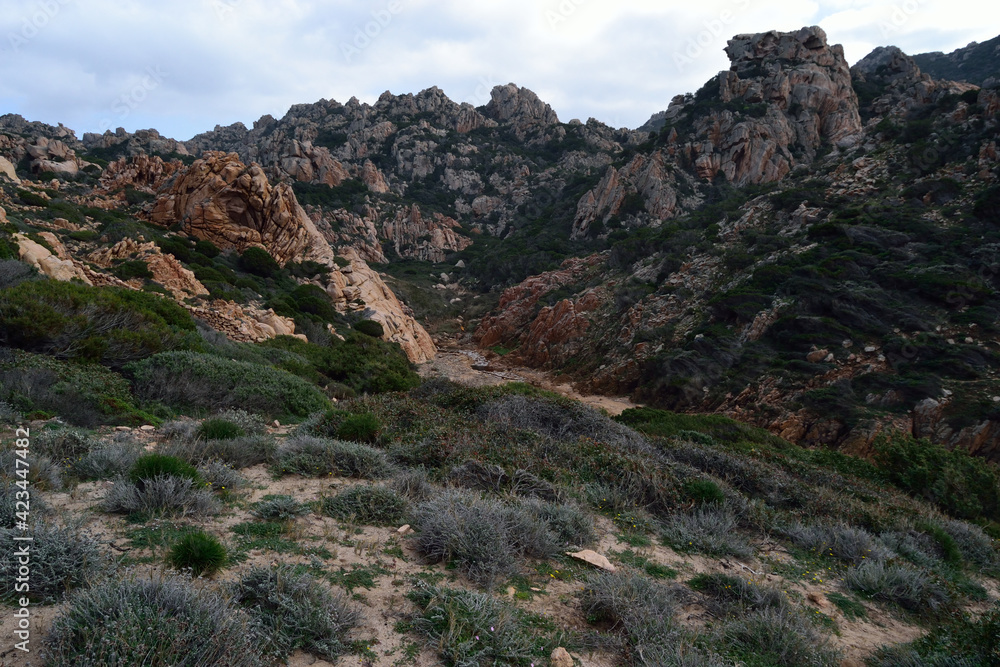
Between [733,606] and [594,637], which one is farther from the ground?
[594,637]

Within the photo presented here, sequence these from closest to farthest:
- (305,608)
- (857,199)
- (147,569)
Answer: (305,608) < (147,569) < (857,199)

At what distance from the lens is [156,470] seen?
4.36 metres

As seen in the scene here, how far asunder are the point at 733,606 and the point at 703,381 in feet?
51.6

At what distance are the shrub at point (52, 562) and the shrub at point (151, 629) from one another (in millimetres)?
360

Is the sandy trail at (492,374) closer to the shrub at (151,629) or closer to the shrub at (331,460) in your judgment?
the shrub at (331,460)

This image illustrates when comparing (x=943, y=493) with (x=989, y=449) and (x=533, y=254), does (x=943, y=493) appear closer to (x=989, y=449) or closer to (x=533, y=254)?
(x=989, y=449)

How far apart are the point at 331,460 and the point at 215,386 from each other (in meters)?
4.65

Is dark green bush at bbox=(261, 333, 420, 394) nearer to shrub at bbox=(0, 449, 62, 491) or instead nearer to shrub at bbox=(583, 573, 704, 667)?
shrub at bbox=(0, 449, 62, 491)

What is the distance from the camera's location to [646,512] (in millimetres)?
5887

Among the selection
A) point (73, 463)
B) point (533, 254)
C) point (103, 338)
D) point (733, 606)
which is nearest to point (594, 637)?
point (733, 606)

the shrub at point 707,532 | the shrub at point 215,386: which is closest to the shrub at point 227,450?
the shrub at point 215,386

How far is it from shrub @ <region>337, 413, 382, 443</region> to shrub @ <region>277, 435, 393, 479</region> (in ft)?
3.14

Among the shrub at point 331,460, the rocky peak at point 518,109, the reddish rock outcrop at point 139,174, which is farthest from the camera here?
the rocky peak at point 518,109

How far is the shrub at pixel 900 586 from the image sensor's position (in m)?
4.39
